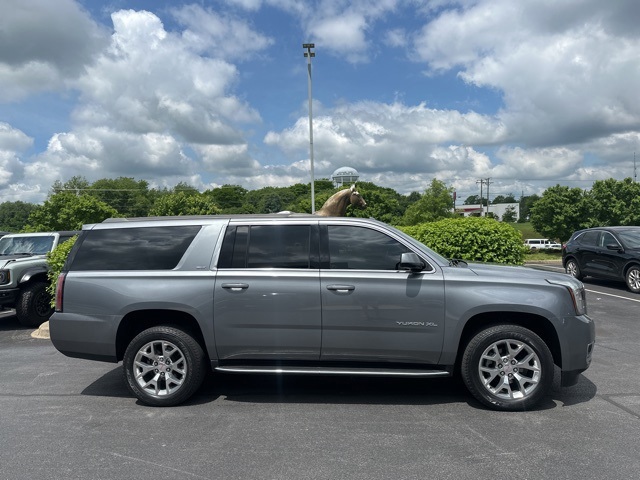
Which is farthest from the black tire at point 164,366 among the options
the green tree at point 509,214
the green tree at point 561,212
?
the green tree at point 509,214

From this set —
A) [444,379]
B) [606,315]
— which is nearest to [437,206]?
[606,315]

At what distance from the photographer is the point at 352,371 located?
15.5 feet

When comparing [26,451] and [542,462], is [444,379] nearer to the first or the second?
[542,462]

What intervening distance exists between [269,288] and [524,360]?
247 centimetres

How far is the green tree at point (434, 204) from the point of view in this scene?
48.5 metres

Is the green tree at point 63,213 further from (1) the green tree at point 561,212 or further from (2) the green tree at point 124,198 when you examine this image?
(2) the green tree at point 124,198

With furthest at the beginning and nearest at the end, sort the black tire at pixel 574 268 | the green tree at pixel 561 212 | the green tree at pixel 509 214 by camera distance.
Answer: the green tree at pixel 509 214
the green tree at pixel 561 212
the black tire at pixel 574 268

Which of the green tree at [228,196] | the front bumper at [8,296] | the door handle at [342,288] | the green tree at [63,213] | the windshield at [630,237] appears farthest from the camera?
the green tree at [228,196]

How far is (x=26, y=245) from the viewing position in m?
11.2

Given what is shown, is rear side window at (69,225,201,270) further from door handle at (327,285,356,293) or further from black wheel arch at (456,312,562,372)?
black wheel arch at (456,312,562,372)

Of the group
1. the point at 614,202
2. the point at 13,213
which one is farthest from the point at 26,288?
the point at 13,213

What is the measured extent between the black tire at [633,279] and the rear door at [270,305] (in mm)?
10363

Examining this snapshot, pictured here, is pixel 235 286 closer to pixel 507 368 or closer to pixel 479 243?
pixel 507 368

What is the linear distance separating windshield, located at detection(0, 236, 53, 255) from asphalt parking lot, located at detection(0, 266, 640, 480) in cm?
561
